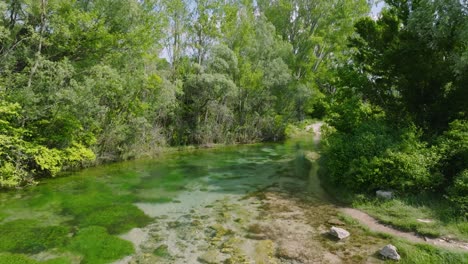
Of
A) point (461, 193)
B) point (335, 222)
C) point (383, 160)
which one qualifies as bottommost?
point (335, 222)

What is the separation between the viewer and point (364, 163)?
11375 millimetres

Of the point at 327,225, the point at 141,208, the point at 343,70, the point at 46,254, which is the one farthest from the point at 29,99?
the point at 343,70

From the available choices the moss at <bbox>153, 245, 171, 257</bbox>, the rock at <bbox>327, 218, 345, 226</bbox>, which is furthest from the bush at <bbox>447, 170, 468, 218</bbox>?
the moss at <bbox>153, 245, 171, 257</bbox>

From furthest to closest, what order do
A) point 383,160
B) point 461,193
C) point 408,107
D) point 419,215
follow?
point 408,107 < point 383,160 < point 419,215 < point 461,193

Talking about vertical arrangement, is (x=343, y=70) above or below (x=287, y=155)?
above

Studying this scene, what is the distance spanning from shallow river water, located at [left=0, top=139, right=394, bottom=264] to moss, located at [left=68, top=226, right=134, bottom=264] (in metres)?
0.02

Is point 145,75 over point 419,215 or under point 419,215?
over

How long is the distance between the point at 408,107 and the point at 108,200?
13254 millimetres

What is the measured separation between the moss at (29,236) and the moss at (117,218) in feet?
2.88

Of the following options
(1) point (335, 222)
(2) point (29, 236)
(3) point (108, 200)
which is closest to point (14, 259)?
(2) point (29, 236)

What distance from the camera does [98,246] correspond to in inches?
320

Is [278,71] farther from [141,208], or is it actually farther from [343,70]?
[141,208]

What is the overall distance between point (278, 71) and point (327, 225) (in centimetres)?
2458

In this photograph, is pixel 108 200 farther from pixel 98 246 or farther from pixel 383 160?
pixel 383 160
